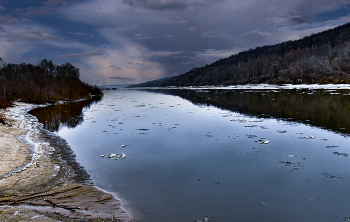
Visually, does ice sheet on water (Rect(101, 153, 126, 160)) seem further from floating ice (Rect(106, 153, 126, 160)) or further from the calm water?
the calm water

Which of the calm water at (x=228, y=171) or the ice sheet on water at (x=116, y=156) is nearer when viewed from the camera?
the calm water at (x=228, y=171)

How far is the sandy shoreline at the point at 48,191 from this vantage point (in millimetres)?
3850

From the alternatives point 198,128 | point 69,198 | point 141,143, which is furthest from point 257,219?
point 198,128

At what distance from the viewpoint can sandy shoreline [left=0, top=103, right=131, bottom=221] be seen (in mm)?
3850

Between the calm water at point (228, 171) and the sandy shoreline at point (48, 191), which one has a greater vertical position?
the sandy shoreline at point (48, 191)

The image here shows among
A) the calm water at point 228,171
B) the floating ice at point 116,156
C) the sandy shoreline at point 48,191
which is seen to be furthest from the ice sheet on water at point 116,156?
the sandy shoreline at point 48,191

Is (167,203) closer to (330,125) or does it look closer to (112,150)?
(112,150)

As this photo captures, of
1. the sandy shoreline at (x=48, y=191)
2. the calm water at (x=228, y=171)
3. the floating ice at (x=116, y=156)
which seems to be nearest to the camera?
the sandy shoreline at (x=48, y=191)

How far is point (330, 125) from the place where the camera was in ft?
36.1

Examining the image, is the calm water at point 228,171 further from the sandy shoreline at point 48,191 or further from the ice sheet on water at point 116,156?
the sandy shoreline at point 48,191

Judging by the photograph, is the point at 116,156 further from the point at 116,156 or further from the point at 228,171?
the point at 228,171

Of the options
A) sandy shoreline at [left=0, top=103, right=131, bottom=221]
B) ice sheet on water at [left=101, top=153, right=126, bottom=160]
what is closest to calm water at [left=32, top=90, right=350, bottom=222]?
ice sheet on water at [left=101, top=153, right=126, bottom=160]

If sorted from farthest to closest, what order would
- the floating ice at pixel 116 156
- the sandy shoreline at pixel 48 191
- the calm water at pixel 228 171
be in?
the floating ice at pixel 116 156
the calm water at pixel 228 171
the sandy shoreline at pixel 48 191

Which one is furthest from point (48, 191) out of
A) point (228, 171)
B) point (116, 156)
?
point (228, 171)
